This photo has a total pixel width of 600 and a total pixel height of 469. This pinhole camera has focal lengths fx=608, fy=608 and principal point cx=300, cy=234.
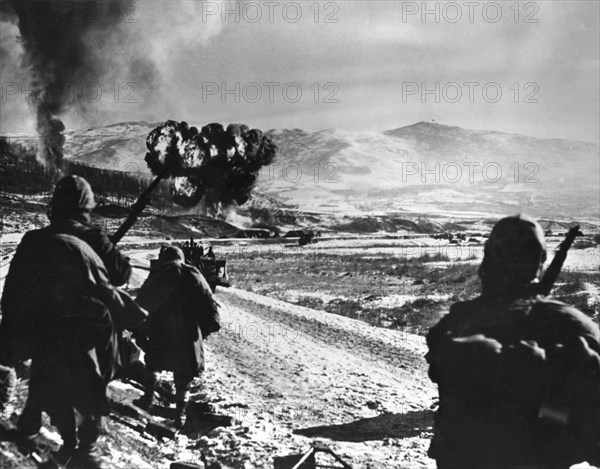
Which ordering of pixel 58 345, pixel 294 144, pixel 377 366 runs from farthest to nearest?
1. pixel 294 144
2. pixel 377 366
3. pixel 58 345

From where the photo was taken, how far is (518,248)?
11.4 ft

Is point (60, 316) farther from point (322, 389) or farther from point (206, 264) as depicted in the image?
point (206, 264)

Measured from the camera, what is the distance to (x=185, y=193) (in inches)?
338

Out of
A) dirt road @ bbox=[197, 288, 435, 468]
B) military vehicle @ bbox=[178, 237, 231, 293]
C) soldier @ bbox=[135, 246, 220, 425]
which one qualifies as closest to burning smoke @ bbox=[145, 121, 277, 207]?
soldier @ bbox=[135, 246, 220, 425]

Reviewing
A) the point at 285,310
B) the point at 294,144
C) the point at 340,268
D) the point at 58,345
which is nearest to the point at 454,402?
the point at 58,345

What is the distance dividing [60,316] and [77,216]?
29.3 inches

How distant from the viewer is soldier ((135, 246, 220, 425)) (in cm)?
654

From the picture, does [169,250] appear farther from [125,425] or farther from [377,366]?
[377,366]

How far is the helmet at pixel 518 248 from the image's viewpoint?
3.48m

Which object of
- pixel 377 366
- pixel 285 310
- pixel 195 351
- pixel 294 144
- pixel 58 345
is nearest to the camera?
pixel 58 345

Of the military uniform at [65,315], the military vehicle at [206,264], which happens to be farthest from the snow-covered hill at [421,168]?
the military uniform at [65,315]

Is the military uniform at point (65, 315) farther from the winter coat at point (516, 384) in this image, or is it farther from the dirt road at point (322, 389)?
the winter coat at point (516, 384)

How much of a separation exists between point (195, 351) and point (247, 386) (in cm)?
232

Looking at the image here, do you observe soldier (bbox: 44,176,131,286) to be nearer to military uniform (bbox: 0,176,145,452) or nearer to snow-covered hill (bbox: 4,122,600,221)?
military uniform (bbox: 0,176,145,452)
